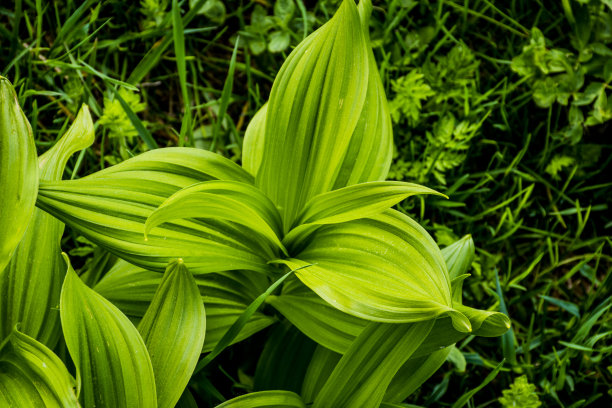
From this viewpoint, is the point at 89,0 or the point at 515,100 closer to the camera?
the point at 89,0

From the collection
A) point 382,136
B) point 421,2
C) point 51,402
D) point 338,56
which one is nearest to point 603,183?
point 421,2

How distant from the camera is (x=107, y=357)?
2.76ft

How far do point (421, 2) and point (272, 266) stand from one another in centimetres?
98

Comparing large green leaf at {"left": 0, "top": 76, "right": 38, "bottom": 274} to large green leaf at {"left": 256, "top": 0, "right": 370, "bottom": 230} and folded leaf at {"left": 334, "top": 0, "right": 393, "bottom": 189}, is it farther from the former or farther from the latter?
folded leaf at {"left": 334, "top": 0, "right": 393, "bottom": 189}

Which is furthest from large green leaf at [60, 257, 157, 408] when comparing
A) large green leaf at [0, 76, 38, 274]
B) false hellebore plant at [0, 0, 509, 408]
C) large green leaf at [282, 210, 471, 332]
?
large green leaf at [282, 210, 471, 332]

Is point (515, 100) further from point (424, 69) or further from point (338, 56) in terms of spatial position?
point (338, 56)

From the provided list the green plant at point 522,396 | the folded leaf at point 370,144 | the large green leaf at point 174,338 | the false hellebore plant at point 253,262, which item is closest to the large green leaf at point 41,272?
the false hellebore plant at point 253,262

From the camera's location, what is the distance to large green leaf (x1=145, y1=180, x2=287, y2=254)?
0.82m

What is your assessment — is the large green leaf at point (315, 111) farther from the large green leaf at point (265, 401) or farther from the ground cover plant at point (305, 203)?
the large green leaf at point (265, 401)

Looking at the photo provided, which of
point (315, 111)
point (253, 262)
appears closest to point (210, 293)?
point (253, 262)

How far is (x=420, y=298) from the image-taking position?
850mm

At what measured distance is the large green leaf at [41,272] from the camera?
0.96m

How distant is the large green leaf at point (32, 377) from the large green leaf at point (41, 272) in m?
0.10

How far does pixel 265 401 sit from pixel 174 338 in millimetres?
181
